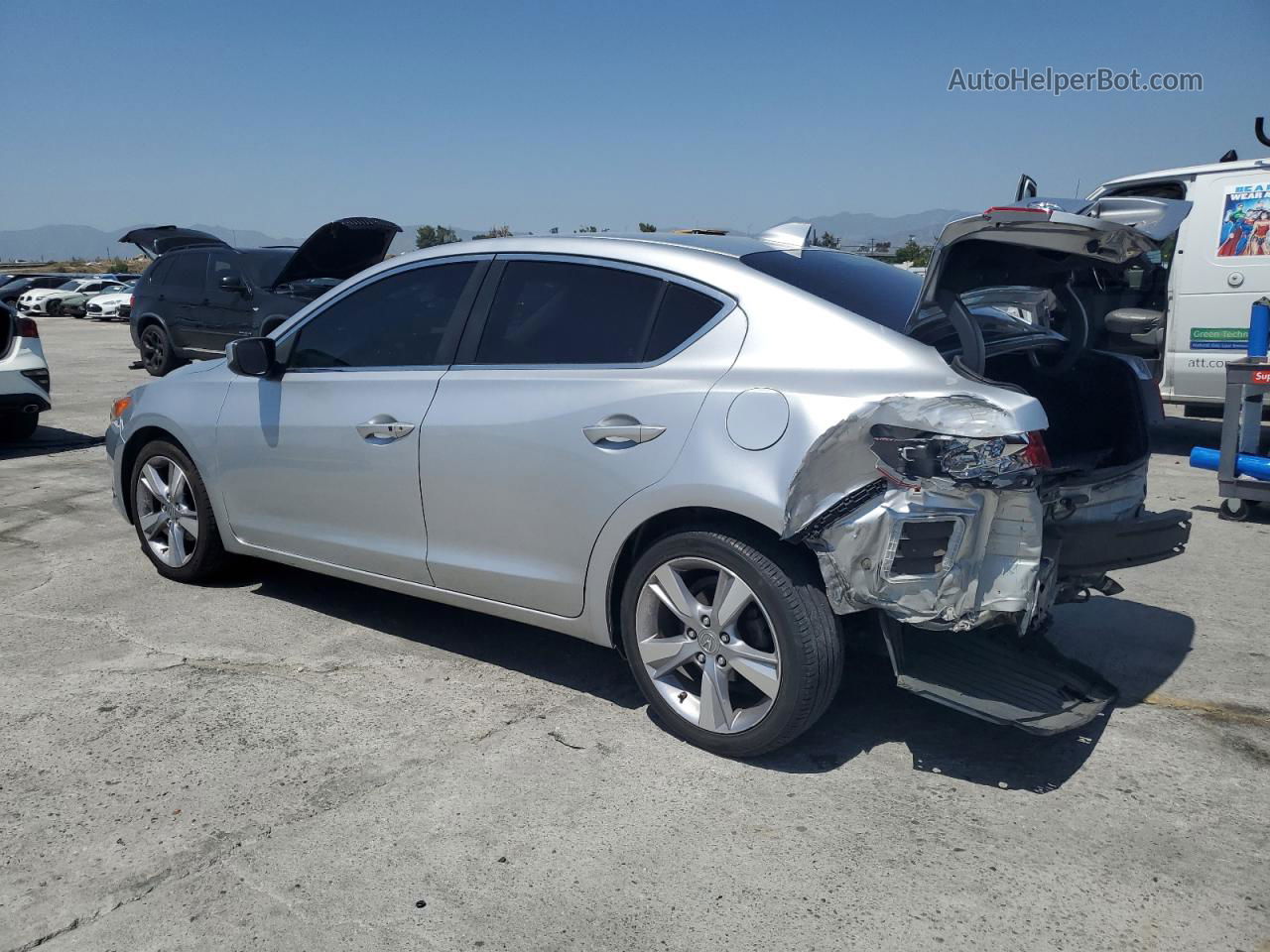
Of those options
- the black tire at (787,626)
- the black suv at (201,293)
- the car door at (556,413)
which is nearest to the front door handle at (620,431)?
the car door at (556,413)

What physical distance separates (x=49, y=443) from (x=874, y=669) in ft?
27.5

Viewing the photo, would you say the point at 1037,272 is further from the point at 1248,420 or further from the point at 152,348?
the point at 152,348

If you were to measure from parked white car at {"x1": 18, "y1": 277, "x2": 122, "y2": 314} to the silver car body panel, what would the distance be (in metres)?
A: 32.4

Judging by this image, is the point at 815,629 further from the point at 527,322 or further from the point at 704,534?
the point at 527,322

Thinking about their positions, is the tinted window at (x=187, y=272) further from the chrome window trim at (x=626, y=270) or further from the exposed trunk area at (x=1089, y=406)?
the exposed trunk area at (x=1089, y=406)

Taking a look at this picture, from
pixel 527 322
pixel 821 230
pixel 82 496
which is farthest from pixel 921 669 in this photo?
pixel 82 496

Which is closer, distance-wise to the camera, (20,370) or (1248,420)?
(1248,420)

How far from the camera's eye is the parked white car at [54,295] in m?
33.2

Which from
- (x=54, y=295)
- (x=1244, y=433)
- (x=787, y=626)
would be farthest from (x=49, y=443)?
(x=54, y=295)

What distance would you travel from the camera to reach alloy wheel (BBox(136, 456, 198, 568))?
5.23 metres

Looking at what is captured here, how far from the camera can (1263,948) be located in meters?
2.54

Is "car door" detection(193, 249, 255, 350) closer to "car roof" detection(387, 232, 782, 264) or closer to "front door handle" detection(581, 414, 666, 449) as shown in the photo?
"car roof" detection(387, 232, 782, 264)

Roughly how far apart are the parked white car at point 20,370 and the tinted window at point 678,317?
7.42 metres

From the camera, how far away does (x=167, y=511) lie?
17.5ft
